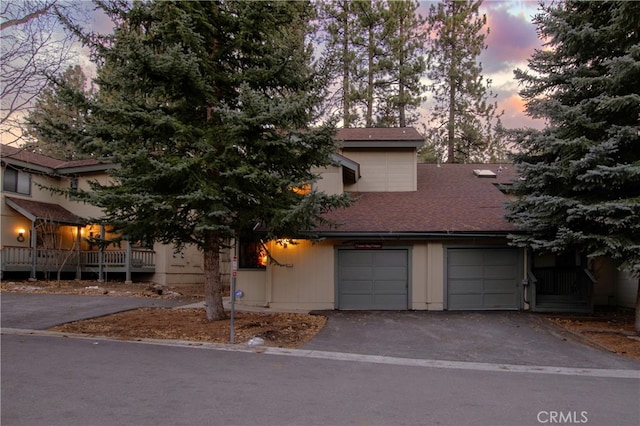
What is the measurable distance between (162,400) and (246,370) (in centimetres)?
195

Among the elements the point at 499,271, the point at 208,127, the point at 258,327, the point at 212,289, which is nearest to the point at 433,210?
the point at 499,271

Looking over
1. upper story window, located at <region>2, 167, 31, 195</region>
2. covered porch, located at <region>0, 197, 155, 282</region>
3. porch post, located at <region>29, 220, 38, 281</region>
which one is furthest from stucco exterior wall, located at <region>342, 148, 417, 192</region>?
upper story window, located at <region>2, 167, 31, 195</region>

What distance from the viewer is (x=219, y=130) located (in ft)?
37.6

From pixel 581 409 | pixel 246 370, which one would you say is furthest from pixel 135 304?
pixel 581 409

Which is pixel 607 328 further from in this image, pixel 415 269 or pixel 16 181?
pixel 16 181

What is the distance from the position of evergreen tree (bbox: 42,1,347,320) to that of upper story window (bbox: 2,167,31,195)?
13.0m

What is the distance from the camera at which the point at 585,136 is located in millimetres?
11445

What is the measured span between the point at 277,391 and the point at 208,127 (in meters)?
7.56

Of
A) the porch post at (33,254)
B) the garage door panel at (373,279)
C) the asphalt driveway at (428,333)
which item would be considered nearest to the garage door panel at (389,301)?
the garage door panel at (373,279)

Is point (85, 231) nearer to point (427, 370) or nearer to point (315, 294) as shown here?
point (315, 294)

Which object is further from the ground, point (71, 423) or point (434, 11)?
point (434, 11)

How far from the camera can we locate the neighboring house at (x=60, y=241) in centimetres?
2084

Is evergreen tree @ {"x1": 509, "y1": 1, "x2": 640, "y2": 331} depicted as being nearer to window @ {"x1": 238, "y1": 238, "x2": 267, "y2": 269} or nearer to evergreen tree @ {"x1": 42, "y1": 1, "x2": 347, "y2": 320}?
evergreen tree @ {"x1": 42, "y1": 1, "x2": 347, "y2": 320}

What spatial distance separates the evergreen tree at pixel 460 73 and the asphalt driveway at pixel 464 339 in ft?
56.9
